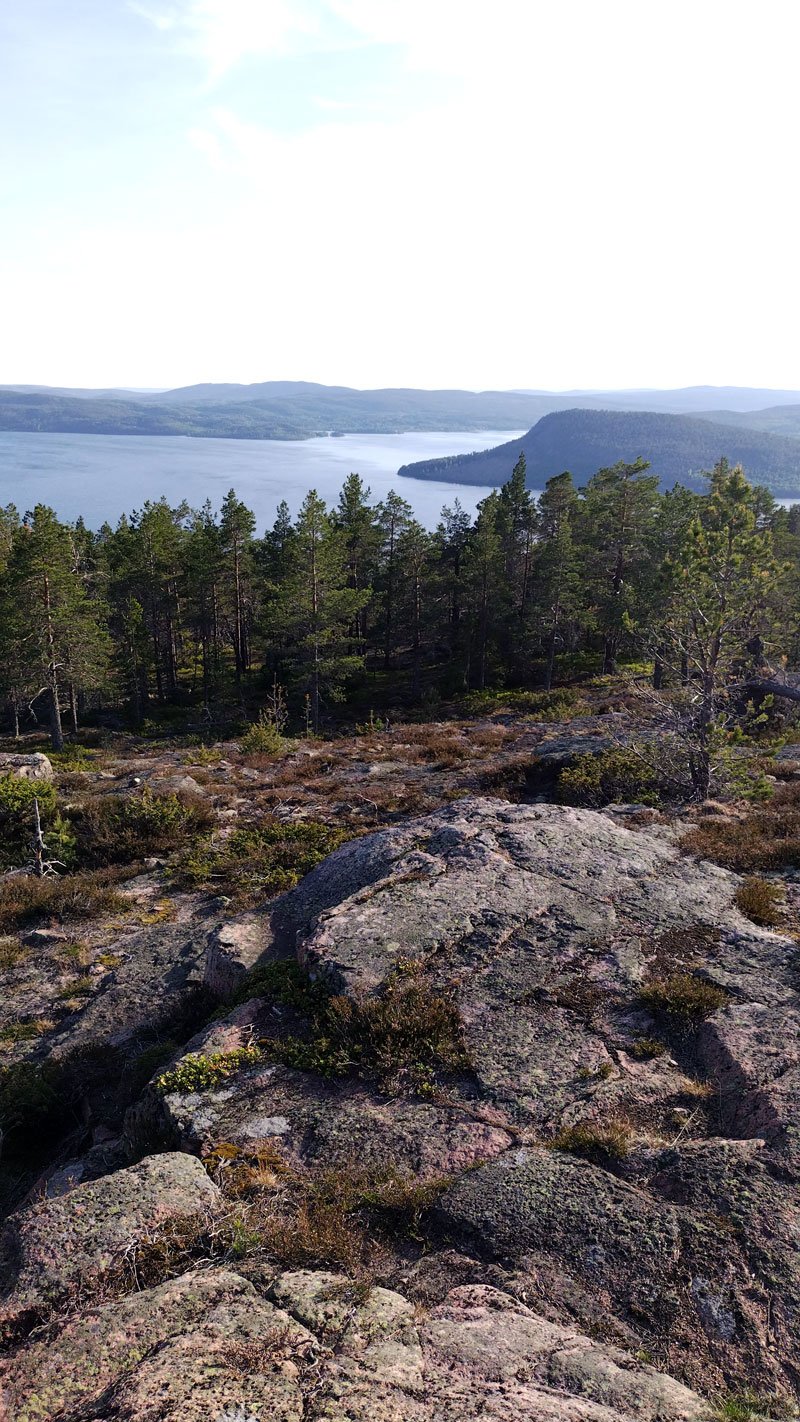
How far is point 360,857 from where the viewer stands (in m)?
11.8

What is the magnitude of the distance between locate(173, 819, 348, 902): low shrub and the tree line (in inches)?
1044

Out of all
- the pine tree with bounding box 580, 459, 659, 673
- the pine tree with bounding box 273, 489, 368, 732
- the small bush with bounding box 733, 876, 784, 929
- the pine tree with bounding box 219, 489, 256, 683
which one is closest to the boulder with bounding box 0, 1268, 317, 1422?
the small bush with bounding box 733, 876, 784, 929

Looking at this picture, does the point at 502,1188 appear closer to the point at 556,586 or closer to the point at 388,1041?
the point at 388,1041

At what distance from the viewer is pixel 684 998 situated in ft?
24.6

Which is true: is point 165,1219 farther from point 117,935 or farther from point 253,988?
point 117,935

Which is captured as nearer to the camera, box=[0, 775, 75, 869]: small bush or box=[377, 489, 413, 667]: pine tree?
box=[0, 775, 75, 869]: small bush

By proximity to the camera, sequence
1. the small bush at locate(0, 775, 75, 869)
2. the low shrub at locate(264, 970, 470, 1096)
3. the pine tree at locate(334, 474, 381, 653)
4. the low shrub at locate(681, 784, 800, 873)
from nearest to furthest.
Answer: the low shrub at locate(264, 970, 470, 1096) < the low shrub at locate(681, 784, 800, 873) < the small bush at locate(0, 775, 75, 869) < the pine tree at locate(334, 474, 381, 653)

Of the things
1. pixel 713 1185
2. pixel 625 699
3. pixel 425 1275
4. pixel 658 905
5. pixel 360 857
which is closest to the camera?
pixel 425 1275

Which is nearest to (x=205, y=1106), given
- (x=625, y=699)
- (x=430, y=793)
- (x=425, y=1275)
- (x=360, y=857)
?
(x=425, y=1275)

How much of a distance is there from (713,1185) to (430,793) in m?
13.1

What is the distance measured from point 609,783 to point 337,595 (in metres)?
30.8

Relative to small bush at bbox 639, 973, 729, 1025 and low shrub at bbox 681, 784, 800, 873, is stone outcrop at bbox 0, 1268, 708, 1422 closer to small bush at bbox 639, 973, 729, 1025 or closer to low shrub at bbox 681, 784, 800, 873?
small bush at bbox 639, 973, 729, 1025

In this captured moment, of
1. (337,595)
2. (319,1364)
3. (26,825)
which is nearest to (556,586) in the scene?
(337,595)

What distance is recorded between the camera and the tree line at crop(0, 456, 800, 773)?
4231 cm
